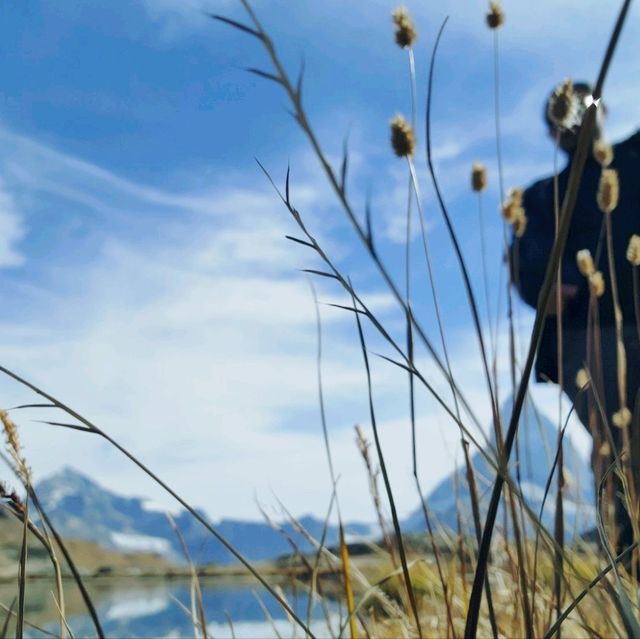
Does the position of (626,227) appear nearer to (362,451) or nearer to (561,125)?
(561,125)

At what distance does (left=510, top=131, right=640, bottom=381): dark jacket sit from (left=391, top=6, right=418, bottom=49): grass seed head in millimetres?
1369

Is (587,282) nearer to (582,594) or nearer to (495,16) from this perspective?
(495,16)

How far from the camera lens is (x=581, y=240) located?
2.10 metres

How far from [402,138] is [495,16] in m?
0.34

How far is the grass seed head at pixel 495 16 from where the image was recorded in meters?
0.78

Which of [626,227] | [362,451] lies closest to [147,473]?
[362,451]

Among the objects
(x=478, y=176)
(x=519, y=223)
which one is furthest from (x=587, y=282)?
(x=478, y=176)

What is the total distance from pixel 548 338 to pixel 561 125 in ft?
3.73

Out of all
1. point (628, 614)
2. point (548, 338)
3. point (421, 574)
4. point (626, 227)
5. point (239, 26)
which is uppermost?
point (626, 227)

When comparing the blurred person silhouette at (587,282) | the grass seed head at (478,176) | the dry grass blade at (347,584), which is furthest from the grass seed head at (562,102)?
the blurred person silhouette at (587,282)

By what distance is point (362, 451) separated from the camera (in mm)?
685

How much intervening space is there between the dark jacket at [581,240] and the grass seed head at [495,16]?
1.16m

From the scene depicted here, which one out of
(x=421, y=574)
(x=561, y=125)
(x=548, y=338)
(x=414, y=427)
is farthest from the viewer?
(x=421, y=574)

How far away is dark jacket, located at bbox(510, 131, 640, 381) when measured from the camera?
193 cm
